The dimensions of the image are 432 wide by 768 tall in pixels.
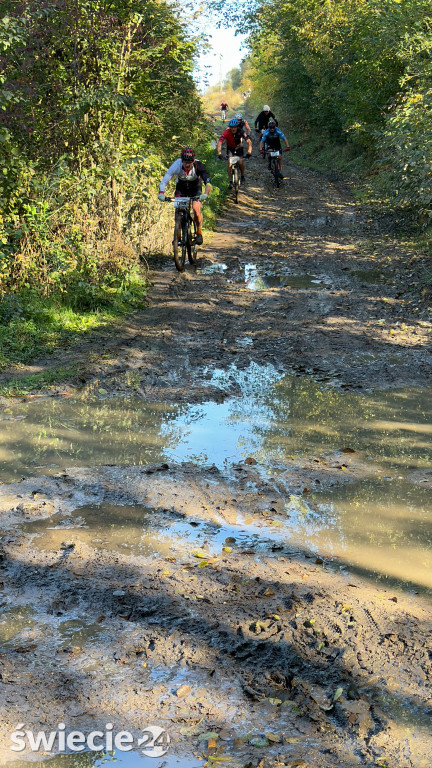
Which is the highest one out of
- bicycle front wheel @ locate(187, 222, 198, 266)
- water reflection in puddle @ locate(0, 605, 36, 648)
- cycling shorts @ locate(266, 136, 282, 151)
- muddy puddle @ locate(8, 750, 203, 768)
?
cycling shorts @ locate(266, 136, 282, 151)

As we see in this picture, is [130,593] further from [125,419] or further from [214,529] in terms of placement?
[125,419]

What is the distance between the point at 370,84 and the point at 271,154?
375 centimetres

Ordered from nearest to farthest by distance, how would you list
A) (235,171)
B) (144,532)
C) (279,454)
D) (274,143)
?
(144,532)
(279,454)
(235,171)
(274,143)

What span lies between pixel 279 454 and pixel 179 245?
7.38 meters

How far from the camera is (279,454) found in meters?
5.91

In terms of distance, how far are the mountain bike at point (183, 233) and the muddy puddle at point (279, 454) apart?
473cm

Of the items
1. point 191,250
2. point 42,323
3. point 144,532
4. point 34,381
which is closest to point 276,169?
point 191,250

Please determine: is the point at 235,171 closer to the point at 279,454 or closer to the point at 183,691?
the point at 279,454

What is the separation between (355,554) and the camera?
4.53 metres

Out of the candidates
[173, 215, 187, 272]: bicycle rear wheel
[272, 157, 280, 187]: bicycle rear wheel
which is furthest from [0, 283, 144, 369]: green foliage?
[272, 157, 280, 187]: bicycle rear wheel

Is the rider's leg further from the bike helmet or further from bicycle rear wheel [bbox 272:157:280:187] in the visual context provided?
bicycle rear wheel [bbox 272:157:280:187]

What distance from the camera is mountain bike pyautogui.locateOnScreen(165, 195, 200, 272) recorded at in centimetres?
1200

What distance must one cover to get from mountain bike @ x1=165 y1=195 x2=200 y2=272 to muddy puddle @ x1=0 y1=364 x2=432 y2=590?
186 inches

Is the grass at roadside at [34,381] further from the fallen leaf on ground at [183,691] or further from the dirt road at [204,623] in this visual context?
the fallen leaf on ground at [183,691]
